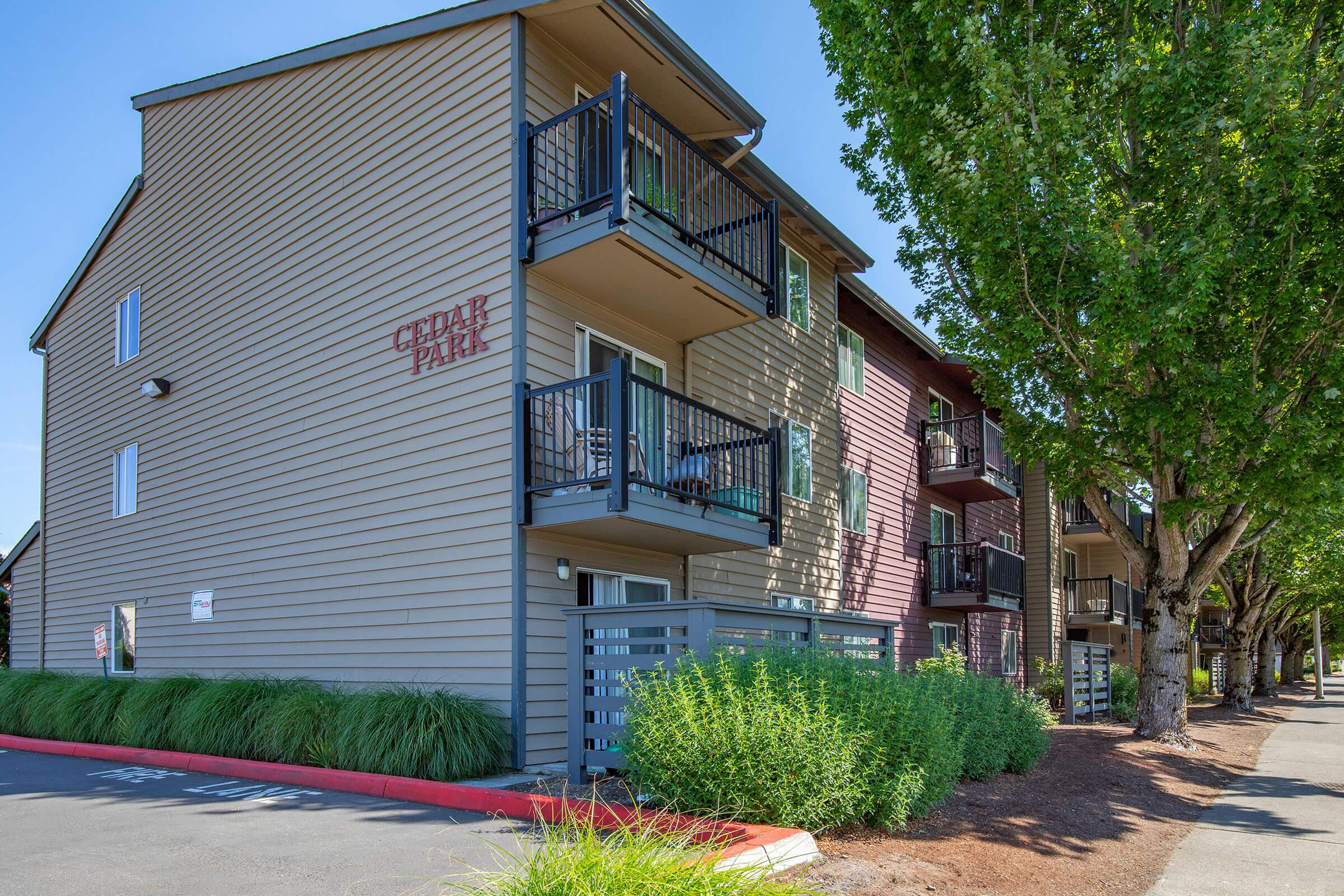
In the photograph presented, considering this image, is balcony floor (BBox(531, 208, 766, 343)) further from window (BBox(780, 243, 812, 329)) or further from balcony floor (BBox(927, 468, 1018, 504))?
balcony floor (BBox(927, 468, 1018, 504))

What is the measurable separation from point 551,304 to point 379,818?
569cm

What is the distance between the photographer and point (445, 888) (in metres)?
5.31

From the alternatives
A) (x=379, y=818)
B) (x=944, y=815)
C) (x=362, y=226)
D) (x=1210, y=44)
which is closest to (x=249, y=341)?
(x=362, y=226)

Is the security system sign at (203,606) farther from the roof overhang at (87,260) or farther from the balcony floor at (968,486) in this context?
the balcony floor at (968,486)

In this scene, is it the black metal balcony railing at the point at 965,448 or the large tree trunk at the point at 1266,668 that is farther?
the large tree trunk at the point at 1266,668

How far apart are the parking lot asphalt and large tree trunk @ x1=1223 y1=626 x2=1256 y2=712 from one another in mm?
21730

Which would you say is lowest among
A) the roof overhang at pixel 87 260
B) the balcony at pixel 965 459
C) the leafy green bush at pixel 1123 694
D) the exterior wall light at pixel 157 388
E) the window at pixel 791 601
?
the leafy green bush at pixel 1123 694

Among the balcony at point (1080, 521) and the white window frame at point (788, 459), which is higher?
the white window frame at point (788, 459)

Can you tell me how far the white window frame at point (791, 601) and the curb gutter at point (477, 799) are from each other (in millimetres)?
7165

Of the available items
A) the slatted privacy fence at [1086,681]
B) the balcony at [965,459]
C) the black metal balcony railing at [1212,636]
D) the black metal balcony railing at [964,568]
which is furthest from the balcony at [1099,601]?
the black metal balcony railing at [1212,636]

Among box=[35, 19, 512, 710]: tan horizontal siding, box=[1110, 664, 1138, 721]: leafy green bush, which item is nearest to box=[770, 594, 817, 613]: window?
box=[35, 19, 512, 710]: tan horizontal siding

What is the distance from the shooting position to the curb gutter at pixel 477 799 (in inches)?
217

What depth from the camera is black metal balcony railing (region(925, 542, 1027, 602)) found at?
20703 millimetres

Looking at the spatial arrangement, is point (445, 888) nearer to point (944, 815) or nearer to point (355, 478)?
point (944, 815)
